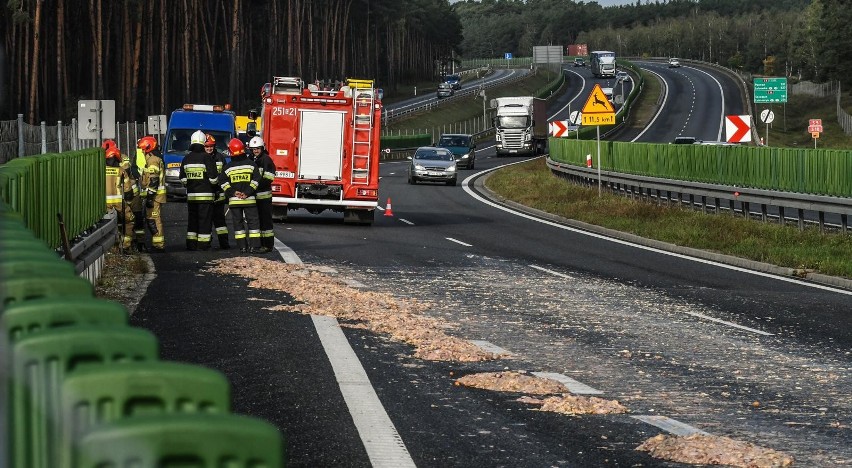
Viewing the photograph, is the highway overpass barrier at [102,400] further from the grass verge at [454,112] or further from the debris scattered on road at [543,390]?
the grass verge at [454,112]

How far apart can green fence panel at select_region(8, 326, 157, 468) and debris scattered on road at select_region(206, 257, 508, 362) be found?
8.11 meters

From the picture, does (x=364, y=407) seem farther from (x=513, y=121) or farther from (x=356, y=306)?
(x=513, y=121)

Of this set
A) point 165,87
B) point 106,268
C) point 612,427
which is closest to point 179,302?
point 106,268

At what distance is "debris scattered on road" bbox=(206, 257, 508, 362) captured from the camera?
11766 mm

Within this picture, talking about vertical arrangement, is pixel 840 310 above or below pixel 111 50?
below

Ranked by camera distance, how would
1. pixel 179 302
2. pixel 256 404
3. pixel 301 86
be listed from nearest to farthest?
pixel 256 404 → pixel 179 302 → pixel 301 86

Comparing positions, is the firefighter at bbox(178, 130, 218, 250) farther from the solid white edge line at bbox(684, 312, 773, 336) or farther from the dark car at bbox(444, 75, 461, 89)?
the dark car at bbox(444, 75, 461, 89)

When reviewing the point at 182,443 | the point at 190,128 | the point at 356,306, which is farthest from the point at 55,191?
the point at 190,128

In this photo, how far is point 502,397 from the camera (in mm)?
9422

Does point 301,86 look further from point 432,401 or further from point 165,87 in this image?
point 165,87

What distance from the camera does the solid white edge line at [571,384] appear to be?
381 inches

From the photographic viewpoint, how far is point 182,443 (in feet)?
7.75

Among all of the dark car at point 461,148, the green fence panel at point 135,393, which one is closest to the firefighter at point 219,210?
the green fence panel at point 135,393

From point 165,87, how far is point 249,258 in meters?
70.0
